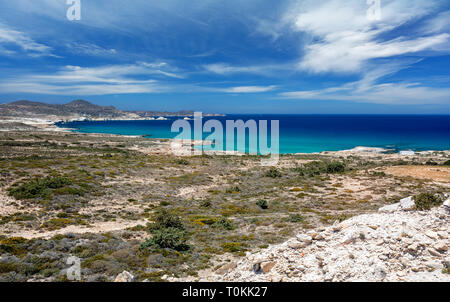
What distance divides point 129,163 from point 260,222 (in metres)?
23.8

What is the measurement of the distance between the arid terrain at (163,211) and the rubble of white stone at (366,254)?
2.21 feet

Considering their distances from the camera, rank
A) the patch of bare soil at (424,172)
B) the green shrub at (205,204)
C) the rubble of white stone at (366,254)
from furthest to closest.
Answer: the patch of bare soil at (424,172) → the green shrub at (205,204) → the rubble of white stone at (366,254)

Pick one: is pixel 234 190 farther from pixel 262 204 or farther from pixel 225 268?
pixel 225 268

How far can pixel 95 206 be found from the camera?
674 inches

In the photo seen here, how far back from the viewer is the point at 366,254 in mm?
6605

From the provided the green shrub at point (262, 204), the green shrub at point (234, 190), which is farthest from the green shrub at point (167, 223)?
the green shrub at point (234, 190)

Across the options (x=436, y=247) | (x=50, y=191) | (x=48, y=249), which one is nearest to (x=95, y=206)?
(x=50, y=191)

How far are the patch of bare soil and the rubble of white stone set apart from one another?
2213 cm

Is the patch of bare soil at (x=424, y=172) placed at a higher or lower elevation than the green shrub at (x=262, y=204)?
higher

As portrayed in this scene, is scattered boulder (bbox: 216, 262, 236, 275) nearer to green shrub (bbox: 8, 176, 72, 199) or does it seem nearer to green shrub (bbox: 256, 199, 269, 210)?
green shrub (bbox: 256, 199, 269, 210)

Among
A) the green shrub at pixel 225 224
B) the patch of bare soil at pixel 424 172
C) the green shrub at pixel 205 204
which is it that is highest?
the patch of bare soil at pixel 424 172

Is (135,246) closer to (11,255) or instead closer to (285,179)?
(11,255)

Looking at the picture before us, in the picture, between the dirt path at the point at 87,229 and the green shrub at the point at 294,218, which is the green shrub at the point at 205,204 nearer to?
the dirt path at the point at 87,229

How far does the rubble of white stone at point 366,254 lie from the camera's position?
608 centimetres
